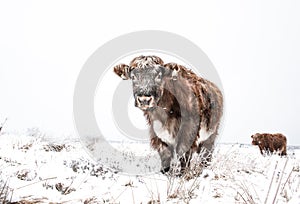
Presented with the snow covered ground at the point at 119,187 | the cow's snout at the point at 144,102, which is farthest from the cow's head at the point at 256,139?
the cow's snout at the point at 144,102

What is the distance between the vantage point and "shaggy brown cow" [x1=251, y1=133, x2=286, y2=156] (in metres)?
11.7

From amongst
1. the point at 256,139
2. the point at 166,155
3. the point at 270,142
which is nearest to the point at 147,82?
the point at 166,155

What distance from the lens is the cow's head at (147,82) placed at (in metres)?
4.39

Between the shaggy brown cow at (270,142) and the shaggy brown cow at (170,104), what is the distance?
7.32 metres

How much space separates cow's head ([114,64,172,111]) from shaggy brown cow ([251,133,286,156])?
8.31m

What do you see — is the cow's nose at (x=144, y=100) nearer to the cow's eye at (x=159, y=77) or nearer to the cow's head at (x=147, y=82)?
the cow's head at (x=147, y=82)

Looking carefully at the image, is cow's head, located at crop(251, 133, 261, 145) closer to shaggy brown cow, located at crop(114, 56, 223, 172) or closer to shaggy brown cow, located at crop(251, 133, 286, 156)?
shaggy brown cow, located at crop(251, 133, 286, 156)

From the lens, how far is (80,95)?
7.25 meters

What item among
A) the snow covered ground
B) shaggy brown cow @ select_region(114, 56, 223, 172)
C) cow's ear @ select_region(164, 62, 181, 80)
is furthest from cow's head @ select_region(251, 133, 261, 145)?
A: cow's ear @ select_region(164, 62, 181, 80)

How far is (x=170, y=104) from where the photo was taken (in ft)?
16.4

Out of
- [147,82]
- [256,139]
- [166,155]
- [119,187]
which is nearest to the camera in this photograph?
[119,187]

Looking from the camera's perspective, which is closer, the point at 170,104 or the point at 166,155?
the point at 170,104

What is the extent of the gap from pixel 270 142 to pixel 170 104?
27.9 ft

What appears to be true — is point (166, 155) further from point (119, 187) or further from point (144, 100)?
point (119, 187)
